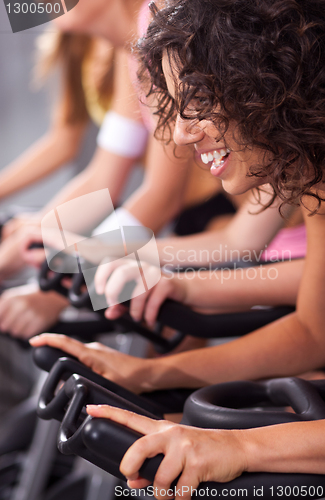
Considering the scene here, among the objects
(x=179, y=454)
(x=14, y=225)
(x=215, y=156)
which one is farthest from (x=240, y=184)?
(x=14, y=225)

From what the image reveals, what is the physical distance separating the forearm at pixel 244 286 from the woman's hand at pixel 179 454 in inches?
17.9

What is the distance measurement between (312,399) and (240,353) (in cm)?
25

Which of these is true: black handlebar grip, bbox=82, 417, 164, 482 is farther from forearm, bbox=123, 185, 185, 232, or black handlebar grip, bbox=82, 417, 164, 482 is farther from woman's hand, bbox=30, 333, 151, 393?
forearm, bbox=123, 185, 185, 232

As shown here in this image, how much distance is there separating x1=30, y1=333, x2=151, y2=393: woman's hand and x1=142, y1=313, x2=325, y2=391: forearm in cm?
2

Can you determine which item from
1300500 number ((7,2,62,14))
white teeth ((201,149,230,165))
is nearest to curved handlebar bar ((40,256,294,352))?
white teeth ((201,149,230,165))

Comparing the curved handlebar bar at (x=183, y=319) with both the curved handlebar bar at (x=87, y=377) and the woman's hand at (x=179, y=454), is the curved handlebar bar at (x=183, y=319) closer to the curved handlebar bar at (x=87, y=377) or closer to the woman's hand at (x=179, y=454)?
the curved handlebar bar at (x=87, y=377)

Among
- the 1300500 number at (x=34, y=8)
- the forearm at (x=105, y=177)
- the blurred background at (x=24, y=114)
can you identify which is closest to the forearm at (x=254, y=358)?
the forearm at (x=105, y=177)

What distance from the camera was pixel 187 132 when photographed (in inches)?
21.5

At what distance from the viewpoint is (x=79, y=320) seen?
0.83m

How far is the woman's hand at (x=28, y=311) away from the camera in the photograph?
0.85m

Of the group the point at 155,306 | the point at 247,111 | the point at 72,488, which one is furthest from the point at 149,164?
the point at 72,488

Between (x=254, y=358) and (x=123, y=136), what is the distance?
52 centimetres

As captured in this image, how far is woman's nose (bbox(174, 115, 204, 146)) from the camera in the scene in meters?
0.54

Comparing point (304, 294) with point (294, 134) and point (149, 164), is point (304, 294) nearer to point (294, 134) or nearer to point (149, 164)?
point (294, 134)
